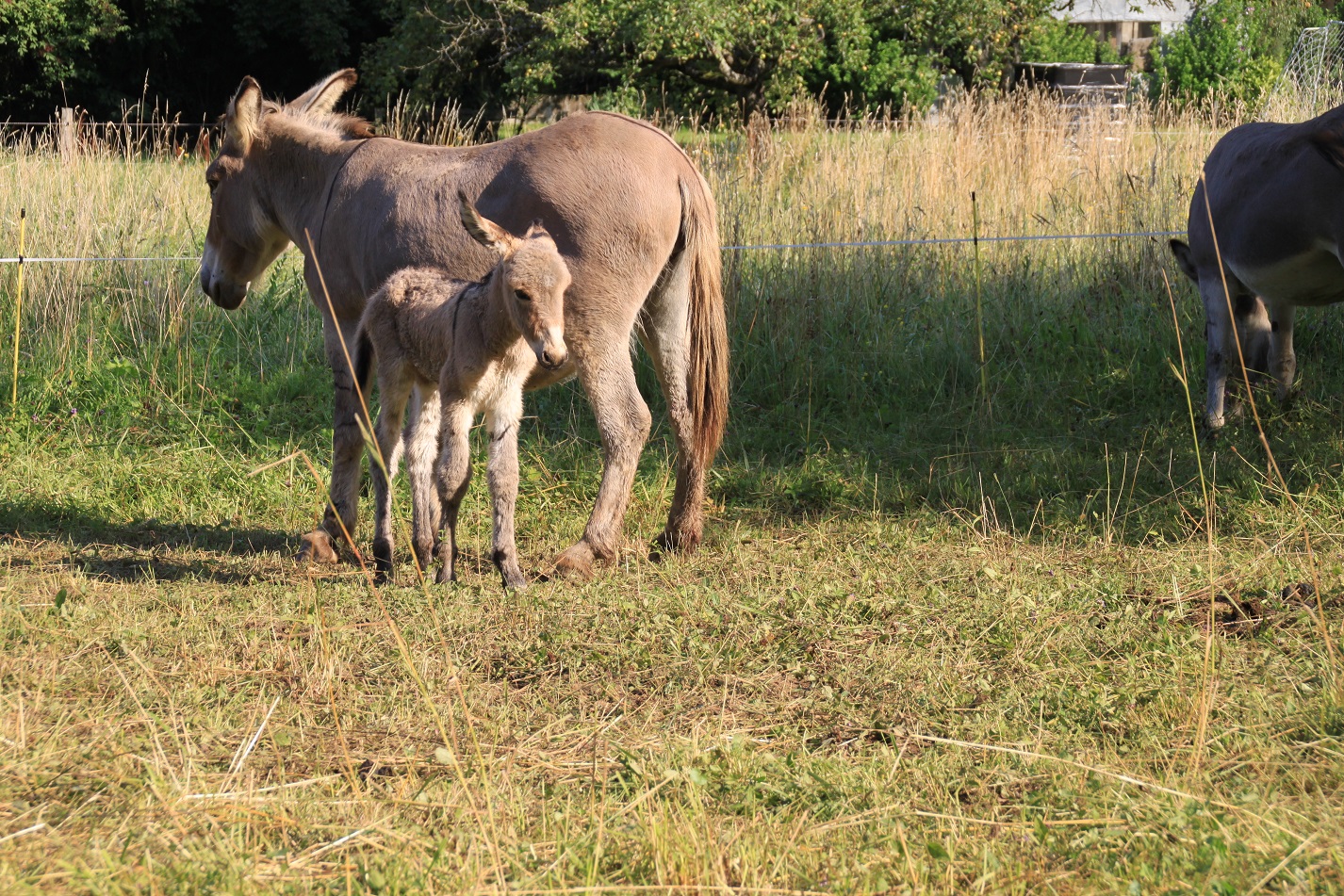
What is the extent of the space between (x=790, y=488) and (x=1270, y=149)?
10.3 ft

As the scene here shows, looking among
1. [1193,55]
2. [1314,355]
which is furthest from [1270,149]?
[1193,55]

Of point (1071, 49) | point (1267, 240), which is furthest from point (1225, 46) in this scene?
point (1267, 240)

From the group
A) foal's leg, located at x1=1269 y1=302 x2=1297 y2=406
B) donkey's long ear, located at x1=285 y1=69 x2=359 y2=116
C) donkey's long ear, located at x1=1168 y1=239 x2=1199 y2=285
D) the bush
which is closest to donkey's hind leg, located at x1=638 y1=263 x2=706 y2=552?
donkey's long ear, located at x1=285 y1=69 x2=359 y2=116

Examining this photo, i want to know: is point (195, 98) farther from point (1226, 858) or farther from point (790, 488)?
point (1226, 858)

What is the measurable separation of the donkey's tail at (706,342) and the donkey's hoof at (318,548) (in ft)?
5.74

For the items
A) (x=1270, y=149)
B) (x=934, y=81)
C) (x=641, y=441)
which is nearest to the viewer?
(x=641, y=441)

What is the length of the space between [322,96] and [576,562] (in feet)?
9.79

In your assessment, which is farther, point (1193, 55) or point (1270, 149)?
A: point (1193, 55)

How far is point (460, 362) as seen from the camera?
4.39 m

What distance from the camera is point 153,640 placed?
409 cm

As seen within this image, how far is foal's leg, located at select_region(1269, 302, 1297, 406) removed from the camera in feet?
22.1

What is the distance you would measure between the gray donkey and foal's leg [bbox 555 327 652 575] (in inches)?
14.4

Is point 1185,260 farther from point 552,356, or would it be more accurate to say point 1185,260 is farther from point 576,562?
point 552,356

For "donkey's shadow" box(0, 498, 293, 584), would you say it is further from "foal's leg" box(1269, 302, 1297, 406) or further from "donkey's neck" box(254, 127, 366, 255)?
"foal's leg" box(1269, 302, 1297, 406)
